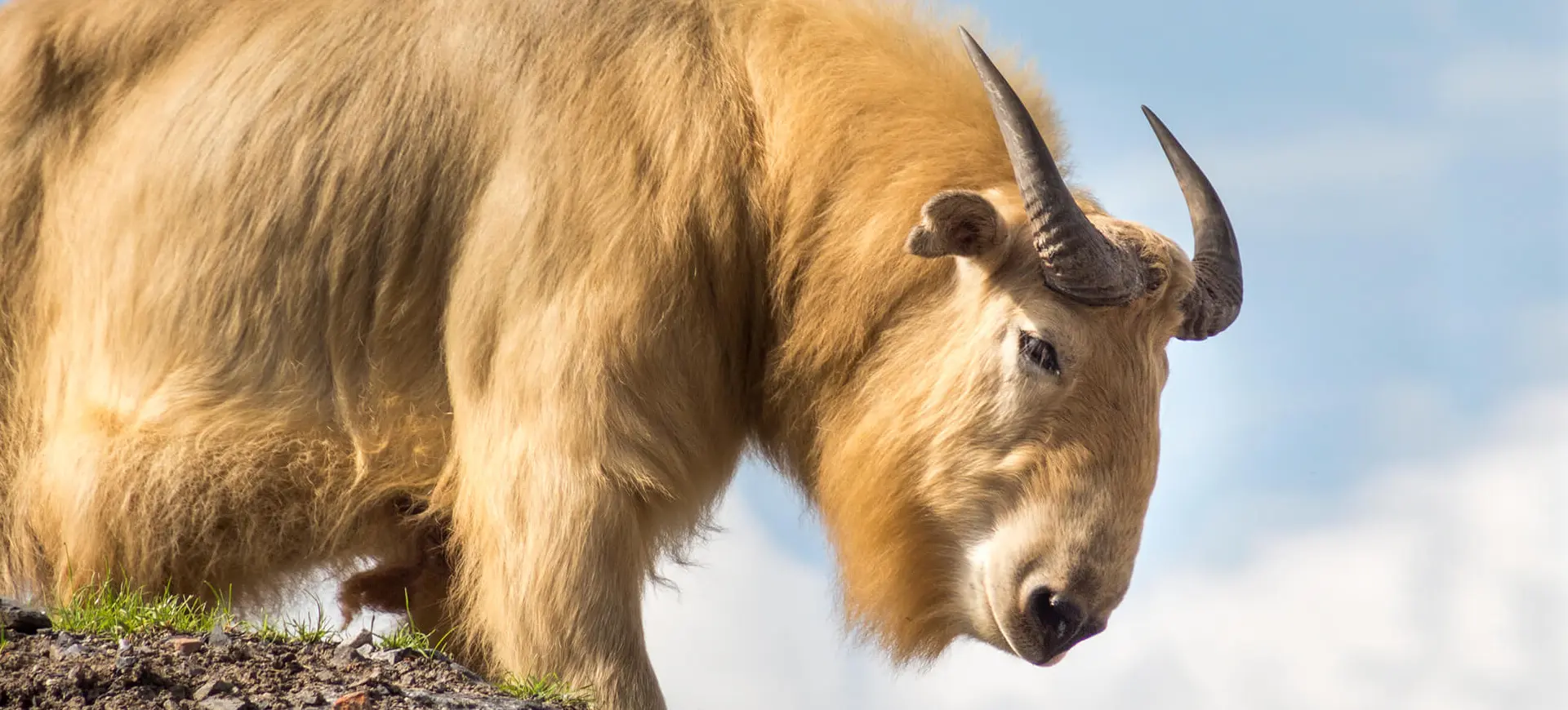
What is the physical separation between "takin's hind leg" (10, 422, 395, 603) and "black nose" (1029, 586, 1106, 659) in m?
2.33

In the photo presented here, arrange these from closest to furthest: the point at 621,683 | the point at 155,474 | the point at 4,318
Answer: the point at 621,683, the point at 155,474, the point at 4,318

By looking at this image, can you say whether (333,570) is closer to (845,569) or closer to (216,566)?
(216,566)

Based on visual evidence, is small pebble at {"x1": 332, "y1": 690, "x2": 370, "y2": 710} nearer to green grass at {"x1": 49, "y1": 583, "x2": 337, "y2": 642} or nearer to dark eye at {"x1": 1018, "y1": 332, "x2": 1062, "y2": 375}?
green grass at {"x1": 49, "y1": 583, "x2": 337, "y2": 642}

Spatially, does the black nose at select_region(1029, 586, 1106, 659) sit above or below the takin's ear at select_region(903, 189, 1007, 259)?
below

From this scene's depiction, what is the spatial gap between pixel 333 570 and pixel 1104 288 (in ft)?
9.88

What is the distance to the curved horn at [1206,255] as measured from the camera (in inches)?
267

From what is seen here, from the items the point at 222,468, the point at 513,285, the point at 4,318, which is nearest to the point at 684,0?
the point at 513,285

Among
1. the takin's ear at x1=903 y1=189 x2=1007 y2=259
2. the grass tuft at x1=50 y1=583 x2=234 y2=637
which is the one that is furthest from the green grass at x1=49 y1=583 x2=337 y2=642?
the takin's ear at x1=903 y1=189 x2=1007 y2=259

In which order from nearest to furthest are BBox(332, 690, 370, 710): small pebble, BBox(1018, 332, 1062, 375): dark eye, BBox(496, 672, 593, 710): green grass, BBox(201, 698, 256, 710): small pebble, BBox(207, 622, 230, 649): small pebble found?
BBox(201, 698, 256, 710): small pebble < BBox(332, 690, 370, 710): small pebble < BBox(207, 622, 230, 649): small pebble < BBox(496, 672, 593, 710): green grass < BBox(1018, 332, 1062, 375): dark eye

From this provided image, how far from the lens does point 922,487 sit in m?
6.50

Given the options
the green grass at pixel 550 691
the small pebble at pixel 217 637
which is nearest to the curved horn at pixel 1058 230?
the green grass at pixel 550 691

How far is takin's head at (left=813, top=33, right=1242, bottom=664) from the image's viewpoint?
6133mm

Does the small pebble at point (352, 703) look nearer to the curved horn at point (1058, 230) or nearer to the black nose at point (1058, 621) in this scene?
the black nose at point (1058, 621)

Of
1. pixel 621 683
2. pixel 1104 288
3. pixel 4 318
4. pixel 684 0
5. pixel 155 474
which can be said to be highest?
→ pixel 684 0
